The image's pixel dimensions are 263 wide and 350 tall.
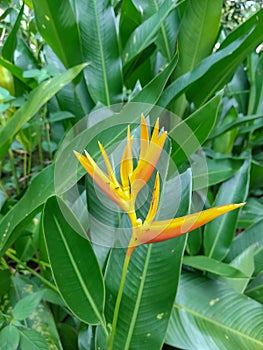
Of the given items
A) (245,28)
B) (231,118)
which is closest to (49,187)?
(245,28)

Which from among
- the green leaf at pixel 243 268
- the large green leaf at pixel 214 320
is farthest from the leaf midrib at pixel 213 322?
the green leaf at pixel 243 268

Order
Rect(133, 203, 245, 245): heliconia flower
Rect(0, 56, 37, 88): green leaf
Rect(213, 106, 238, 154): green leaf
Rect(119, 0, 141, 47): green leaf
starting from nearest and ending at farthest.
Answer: Rect(133, 203, 245, 245): heliconia flower
Rect(0, 56, 37, 88): green leaf
Rect(119, 0, 141, 47): green leaf
Rect(213, 106, 238, 154): green leaf

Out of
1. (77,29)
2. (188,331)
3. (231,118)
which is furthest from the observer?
(231,118)

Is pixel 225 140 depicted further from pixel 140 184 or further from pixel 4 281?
pixel 140 184

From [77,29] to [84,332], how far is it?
0.58 metres

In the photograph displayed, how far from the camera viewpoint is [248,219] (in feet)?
3.51

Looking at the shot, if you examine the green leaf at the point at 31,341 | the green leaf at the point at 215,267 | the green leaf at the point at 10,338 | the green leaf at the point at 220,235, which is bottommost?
the green leaf at the point at 220,235

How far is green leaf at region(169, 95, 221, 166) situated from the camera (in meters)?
0.69

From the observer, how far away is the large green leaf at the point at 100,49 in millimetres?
965

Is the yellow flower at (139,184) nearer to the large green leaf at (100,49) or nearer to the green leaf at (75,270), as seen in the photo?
the green leaf at (75,270)

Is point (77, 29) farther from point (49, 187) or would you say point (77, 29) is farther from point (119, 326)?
point (119, 326)

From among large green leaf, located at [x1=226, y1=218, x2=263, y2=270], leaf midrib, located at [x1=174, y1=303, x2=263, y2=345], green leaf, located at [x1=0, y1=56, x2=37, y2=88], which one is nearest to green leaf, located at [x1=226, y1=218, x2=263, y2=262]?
large green leaf, located at [x1=226, y1=218, x2=263, y2=270]

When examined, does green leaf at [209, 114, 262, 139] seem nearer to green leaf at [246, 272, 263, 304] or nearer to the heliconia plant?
green leaf at [246, 272, 263, 304]

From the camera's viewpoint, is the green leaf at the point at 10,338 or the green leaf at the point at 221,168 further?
the green leaf at the point at 221,168
